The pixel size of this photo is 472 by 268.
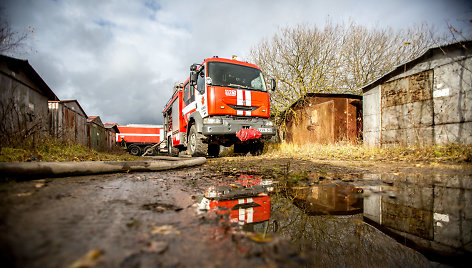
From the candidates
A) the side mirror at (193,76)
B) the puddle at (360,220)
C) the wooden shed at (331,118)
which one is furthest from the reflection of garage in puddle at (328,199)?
the wooden shed at (331,118)

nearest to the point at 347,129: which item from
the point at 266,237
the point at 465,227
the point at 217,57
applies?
the point at 217,57

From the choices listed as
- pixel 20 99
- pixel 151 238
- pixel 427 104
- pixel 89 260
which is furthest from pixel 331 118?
pixel 20 99

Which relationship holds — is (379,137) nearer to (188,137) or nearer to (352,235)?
(188,137)

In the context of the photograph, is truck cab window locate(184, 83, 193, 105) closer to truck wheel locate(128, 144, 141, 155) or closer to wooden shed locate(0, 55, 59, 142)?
wooden shed locate(0, 55, 59, 142)

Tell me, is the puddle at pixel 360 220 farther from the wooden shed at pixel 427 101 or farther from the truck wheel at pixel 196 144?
the wooden shed at pixel 427 101

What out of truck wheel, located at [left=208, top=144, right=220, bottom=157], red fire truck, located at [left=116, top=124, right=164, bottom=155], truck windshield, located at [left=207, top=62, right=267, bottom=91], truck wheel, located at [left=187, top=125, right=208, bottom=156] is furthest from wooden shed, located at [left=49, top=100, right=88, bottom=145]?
red fire truck, located at [left=116, top=124, right=164, bottom=155]

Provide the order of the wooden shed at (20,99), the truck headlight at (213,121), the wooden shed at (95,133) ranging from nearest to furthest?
the wooden shed at (20,99) < the truck headlight at (213,121) < the wooden shed at (95,133)

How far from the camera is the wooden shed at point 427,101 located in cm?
565

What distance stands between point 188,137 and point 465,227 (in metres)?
6.58

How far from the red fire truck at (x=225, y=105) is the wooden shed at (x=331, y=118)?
3.61 m

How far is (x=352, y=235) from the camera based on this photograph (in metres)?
1.30

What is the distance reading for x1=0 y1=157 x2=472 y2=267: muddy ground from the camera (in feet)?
2.42

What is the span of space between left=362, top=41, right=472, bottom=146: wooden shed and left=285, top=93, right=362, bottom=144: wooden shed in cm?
94

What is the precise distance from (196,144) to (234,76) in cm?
243
